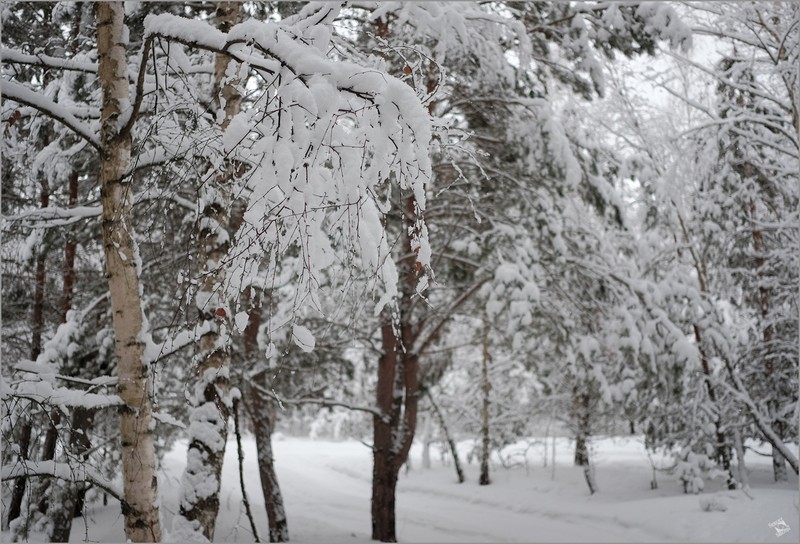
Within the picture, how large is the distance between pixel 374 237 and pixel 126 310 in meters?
1.82

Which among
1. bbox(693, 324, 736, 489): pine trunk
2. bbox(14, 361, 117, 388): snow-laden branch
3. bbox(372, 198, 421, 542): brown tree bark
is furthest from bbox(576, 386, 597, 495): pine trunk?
bbox(14, 361, 117, 388): snow-laden branch

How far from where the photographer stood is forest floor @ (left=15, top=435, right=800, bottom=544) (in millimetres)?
9250

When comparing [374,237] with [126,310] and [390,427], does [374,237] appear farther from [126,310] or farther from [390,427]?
[390,427]

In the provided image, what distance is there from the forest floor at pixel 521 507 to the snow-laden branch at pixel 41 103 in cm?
348

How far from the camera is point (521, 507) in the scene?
1512 cm

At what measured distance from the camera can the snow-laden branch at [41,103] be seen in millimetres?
2889

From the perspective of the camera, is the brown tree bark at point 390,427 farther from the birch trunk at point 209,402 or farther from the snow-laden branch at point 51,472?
the snow-laden branch at point 51,472

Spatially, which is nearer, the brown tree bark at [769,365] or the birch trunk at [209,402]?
the birch trunk at [209,402]

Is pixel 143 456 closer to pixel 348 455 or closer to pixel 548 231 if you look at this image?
pixel 548 231

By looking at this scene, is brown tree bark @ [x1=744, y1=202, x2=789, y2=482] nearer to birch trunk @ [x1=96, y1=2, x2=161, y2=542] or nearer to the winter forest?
the winter forest

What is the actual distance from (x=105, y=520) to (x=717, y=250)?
12195 millimetres

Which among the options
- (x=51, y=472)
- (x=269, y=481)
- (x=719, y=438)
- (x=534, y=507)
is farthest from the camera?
(x=534, y=507)

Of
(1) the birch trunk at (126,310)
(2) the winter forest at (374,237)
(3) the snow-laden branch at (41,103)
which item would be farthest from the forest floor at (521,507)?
(3) the snow-laden branch at (41,103)

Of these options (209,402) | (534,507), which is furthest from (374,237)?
(534,507)
